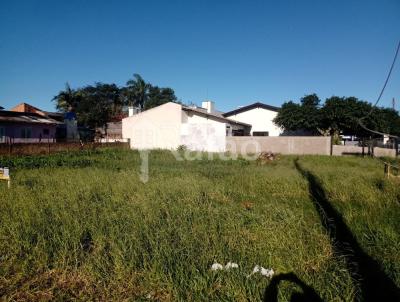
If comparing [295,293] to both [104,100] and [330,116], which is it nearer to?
[330,116]

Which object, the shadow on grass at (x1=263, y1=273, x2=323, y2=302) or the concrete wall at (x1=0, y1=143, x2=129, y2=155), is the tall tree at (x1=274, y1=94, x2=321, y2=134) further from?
the shadow on grass at (x1=263, y1=273, x2=323, y2=302)

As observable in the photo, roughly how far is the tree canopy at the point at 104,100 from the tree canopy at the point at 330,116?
24.7 m

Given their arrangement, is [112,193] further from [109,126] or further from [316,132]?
[109,126]

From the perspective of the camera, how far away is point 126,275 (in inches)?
135

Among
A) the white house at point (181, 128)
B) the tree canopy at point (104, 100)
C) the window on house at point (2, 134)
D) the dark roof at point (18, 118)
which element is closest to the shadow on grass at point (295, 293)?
the white house at point (181, 128)

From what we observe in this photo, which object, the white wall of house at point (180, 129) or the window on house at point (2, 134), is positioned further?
the white wall of house at point (180, 129)

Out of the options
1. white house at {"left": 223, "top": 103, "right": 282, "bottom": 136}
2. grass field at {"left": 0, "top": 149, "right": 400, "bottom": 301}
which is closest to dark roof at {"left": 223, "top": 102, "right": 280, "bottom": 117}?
white house at {"left": 223, "top": 103, "right": 282, "bottom": 136}

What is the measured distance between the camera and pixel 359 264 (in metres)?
3.66

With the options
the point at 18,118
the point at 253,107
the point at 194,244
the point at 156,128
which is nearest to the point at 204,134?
the point at 156,128

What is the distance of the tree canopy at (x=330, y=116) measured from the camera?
96.8ft

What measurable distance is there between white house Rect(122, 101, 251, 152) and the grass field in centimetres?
1838

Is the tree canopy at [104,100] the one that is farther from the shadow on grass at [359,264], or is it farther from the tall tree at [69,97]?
the shadow on grass at [359,264]

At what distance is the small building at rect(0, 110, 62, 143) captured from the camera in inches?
996

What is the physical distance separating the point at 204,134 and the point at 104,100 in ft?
85.6
